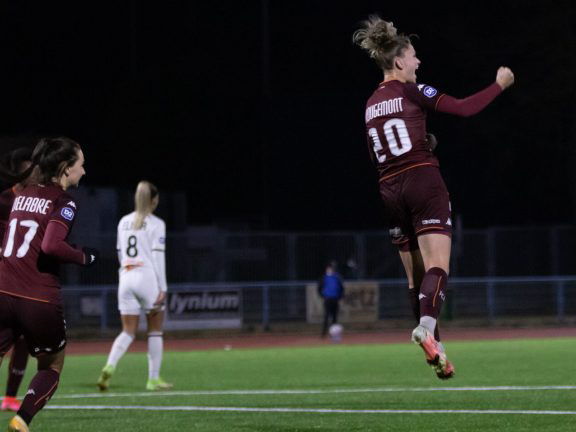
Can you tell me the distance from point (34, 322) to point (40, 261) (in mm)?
397

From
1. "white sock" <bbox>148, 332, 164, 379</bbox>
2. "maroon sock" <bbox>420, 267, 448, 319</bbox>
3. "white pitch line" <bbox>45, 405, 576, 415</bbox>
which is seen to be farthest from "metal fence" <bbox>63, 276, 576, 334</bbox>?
"maroon sock" <bbox>420, 267, 448, 319</bbox>

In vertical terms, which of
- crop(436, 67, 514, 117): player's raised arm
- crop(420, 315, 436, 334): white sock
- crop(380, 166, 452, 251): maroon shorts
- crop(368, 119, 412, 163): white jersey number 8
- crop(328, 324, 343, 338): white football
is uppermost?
crop(436, 67, 514, 117): player's raised arm

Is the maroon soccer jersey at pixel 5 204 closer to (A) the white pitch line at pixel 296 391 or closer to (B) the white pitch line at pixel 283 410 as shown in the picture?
(B) the white pitch line at pixel 283 410

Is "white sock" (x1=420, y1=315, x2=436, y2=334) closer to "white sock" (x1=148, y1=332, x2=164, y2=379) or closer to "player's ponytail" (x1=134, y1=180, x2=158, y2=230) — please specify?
"player's ponytail" (x1=134, y1=180, x2=158, y2=230)

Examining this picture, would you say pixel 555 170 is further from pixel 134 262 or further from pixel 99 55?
pixel 134 262

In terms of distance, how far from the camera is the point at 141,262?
Result: 14.7 meters

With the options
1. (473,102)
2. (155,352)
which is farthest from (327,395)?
(473,102)

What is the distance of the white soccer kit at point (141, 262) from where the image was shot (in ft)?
47.5

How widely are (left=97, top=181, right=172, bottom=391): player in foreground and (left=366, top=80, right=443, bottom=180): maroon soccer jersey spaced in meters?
5.85

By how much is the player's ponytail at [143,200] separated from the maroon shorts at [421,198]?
5.74 metres

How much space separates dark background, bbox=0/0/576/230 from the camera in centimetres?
4547

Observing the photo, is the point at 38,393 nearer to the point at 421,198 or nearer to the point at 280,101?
the point at 421,198

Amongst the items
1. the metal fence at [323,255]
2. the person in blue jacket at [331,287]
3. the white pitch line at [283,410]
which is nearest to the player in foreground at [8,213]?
the white pitch line at [283,410]

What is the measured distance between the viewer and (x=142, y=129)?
5044cm
